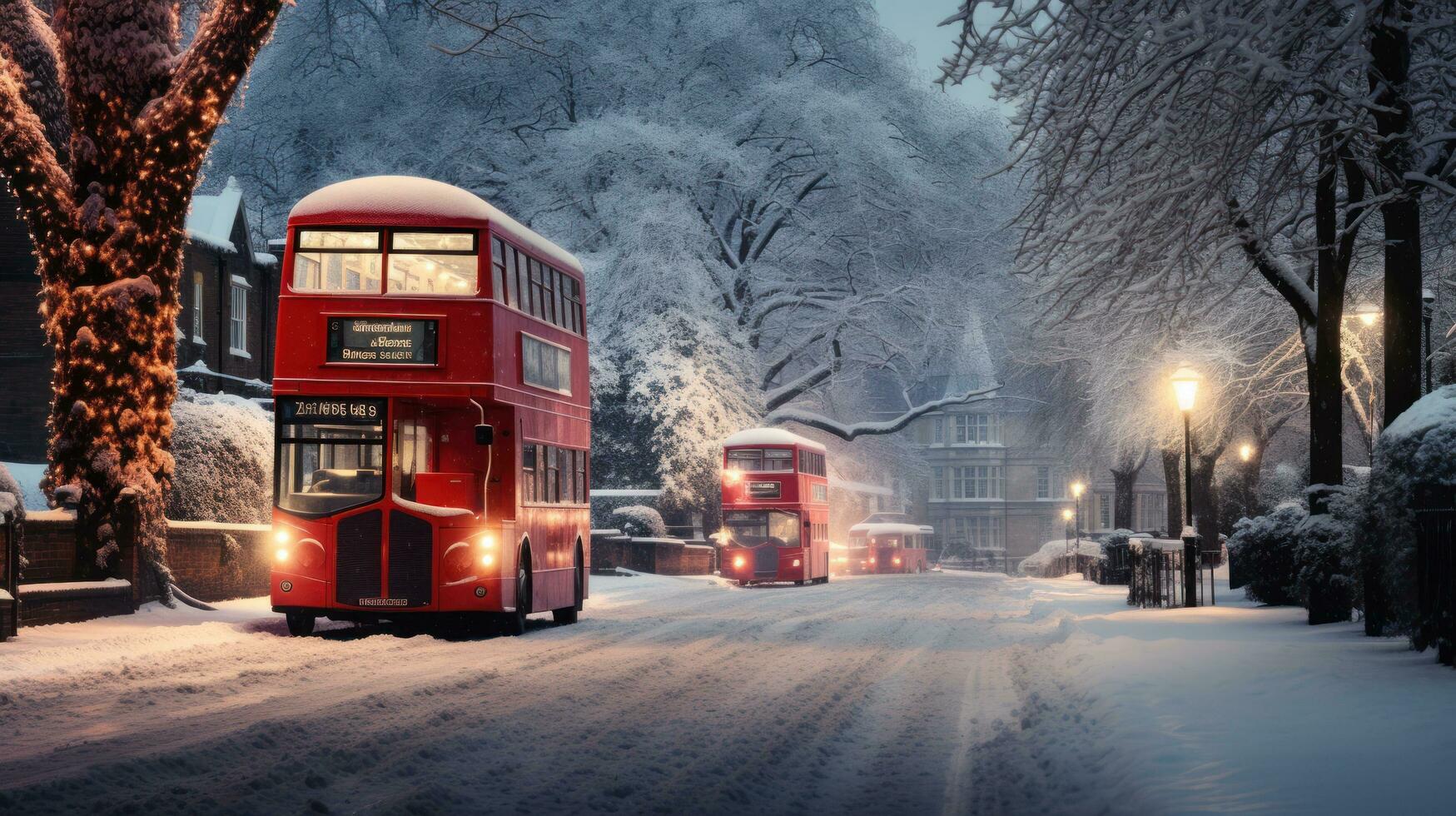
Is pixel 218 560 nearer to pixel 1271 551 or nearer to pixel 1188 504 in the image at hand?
pixel 1188 504

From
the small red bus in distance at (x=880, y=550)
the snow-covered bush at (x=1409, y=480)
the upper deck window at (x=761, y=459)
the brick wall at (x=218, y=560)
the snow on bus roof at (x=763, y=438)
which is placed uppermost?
the snow on bus roof at (x=763, y=438)

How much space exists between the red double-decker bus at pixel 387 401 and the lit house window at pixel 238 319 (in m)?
23.8

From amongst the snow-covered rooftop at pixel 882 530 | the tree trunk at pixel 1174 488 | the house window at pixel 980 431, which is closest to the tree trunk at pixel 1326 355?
the tree trunk at pixel 1174 488

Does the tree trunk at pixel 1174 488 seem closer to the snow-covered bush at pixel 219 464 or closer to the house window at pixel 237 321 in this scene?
the house window at pixel 237 321

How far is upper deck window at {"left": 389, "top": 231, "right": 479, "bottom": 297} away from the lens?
18500 mm

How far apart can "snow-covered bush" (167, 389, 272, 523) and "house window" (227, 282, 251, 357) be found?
15.9m

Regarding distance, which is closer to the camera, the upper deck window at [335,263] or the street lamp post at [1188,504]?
the upper deck window at [335,263]

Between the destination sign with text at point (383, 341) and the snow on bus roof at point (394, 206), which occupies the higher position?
the snow on bus roof at point (394, 206)

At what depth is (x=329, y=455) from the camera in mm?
18609

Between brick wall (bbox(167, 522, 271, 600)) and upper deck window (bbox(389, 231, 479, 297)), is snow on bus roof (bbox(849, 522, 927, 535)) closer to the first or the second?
brick wall (bbox(167, 522, 271, 600))

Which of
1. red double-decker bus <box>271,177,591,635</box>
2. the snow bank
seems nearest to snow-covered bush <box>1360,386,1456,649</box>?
red double-decker bus <box>271,177,591,635</box>

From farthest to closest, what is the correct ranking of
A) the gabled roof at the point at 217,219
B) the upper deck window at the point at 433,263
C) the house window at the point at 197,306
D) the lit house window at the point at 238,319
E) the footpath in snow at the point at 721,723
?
the lit house window at the point at 238,319 → the gabled roof at the point at 217,219 → the house window at the point at 197,306 → the upper deck window at the point at 433,263 → the footpath in snow at the point at 721,723

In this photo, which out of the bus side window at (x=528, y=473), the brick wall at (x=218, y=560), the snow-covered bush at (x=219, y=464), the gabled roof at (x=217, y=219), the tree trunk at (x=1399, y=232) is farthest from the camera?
the gabled roof at (x=217, y=219)

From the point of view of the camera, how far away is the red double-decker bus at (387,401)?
60.1 feet
